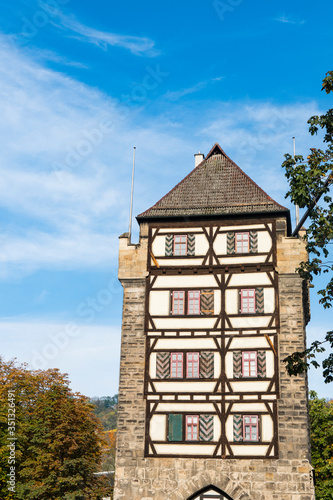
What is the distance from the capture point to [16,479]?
33.5 m

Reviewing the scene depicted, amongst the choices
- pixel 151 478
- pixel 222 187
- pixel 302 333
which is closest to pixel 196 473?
pixel 151 478

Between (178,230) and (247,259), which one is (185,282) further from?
(247,259)

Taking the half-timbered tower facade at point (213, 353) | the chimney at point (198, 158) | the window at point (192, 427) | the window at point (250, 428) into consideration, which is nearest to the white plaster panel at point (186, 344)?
the half-timbered tower facade at point (213, 353)

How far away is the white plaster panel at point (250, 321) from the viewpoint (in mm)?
29438

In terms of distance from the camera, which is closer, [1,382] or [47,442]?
[47,442]

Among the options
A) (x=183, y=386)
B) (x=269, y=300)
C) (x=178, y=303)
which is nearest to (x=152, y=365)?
(x=183, y=386)

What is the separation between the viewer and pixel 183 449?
93.0 ft

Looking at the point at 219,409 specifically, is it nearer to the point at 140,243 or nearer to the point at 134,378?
the point at 134,378

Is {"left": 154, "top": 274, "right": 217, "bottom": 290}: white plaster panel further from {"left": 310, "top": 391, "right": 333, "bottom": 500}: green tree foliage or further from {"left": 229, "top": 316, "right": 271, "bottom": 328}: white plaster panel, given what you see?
{"left": 310, "top": 391, "right": 333, "bottom": 500}: green tree foliage

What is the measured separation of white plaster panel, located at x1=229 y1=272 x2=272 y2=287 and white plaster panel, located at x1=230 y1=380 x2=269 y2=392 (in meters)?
4.59

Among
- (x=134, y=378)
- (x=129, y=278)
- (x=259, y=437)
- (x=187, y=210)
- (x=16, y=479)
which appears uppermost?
(x=187, y=210)

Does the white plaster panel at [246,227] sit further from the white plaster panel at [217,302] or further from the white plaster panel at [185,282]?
the white plaster panel at [217,302]

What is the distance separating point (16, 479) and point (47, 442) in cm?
285

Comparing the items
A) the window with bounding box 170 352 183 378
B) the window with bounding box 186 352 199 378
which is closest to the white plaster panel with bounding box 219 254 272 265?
the window with bounding box 186 352 199 378
